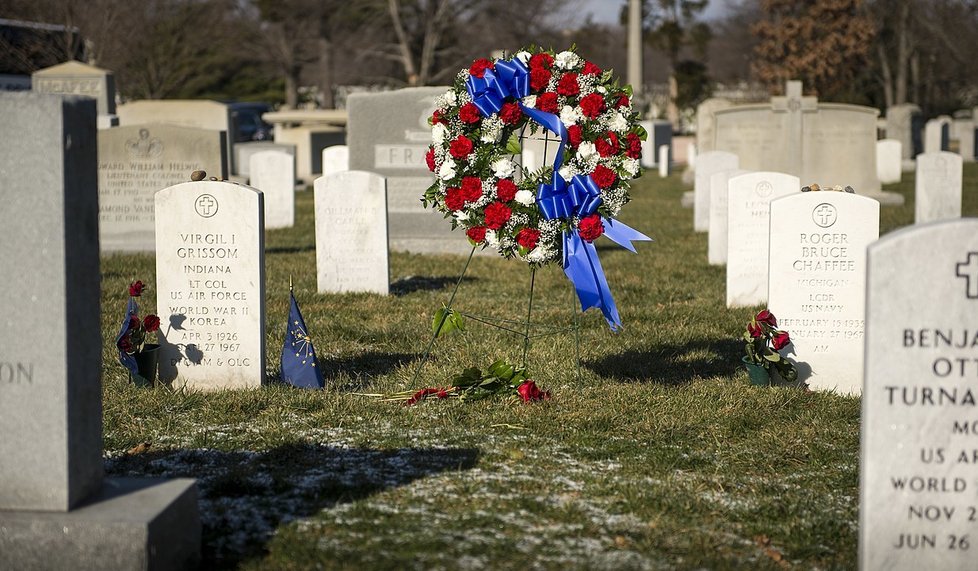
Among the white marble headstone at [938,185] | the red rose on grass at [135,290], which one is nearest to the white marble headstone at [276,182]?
the white marble headstone at [938,185]

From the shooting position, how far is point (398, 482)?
4.98 metres

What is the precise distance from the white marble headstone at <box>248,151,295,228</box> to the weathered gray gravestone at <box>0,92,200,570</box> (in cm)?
1166

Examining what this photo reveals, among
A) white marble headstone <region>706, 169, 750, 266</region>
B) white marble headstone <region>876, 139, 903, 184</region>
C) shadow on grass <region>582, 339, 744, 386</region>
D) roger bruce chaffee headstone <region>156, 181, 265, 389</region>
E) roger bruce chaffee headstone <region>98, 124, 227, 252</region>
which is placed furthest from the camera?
white marble headstone <region>876, 139, 903, 184</region>

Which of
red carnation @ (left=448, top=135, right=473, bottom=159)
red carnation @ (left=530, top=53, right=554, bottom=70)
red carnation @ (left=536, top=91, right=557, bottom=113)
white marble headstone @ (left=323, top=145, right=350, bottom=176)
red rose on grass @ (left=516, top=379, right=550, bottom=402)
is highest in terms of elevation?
white marble headstone @ (left=323, top=145, right=350, bottom=176)

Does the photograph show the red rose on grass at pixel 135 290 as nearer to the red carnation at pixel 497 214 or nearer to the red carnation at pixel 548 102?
the red carnation at pixel 497 214

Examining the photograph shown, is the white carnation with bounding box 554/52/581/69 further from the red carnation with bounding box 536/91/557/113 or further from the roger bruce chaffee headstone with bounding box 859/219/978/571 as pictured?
the roger bruce chaffee headstone with bounding box 859/219/978/571

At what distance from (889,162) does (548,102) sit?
21.3 meters

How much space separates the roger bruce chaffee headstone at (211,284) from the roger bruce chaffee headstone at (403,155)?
6828 millimetres

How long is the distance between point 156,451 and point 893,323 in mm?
3405

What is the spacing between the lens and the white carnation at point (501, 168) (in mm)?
6160

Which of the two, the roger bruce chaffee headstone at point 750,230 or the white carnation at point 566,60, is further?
the roger bruce chaffee headstone at point 750,230

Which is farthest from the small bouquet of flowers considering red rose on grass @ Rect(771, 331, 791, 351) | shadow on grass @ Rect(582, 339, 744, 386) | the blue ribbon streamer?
the blue ribbon streamer

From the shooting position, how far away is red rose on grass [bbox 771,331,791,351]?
669 centimetres

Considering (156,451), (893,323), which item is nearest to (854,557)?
(893,323)
